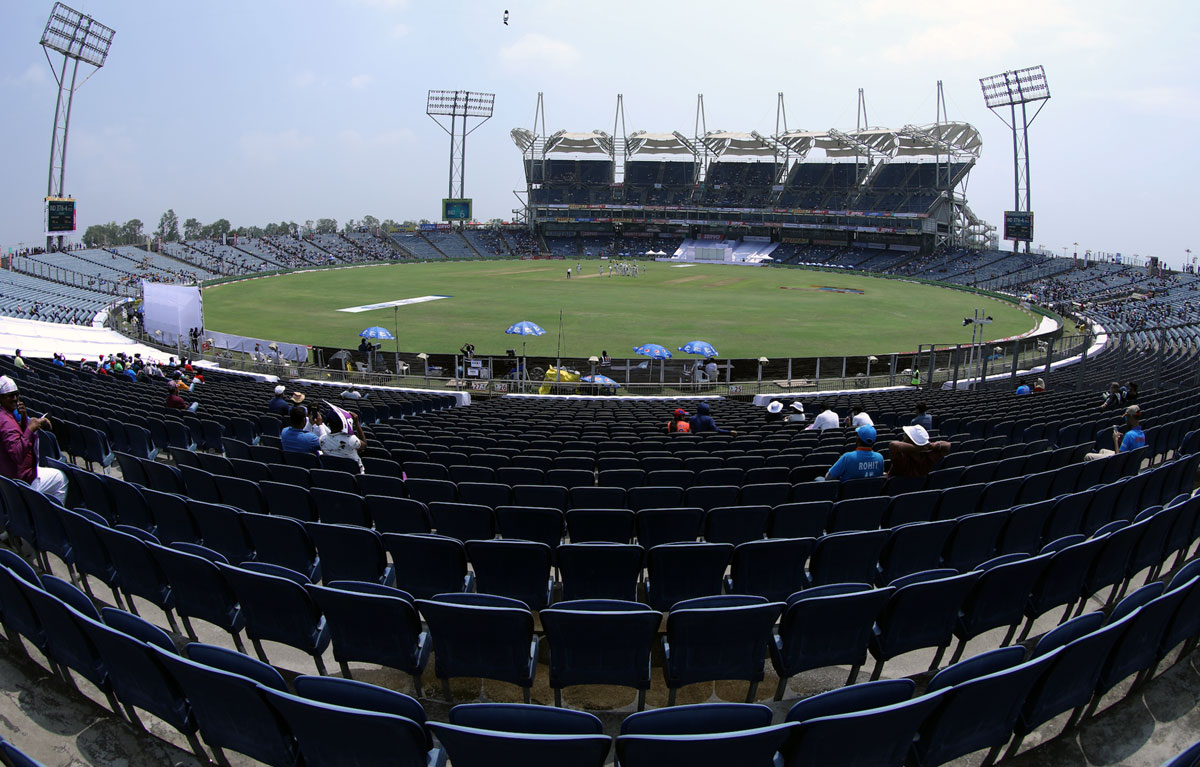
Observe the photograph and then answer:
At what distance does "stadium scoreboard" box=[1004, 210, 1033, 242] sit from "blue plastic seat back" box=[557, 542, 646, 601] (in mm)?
98312

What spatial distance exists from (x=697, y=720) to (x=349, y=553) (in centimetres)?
384

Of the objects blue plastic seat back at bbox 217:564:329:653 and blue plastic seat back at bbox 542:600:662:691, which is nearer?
blue plastic seat back at bbox 542:600:662:691

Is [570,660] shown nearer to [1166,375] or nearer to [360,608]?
[360,608]

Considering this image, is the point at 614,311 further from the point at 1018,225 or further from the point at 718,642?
the point at 1018,225

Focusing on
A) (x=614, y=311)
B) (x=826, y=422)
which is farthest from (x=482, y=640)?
(x=614, y=311)

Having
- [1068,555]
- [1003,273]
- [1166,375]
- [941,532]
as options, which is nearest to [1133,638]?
[1068,555]

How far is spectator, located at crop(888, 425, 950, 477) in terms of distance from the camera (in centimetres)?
855

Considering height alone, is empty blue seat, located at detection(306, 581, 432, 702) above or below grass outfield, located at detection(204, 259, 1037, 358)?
below

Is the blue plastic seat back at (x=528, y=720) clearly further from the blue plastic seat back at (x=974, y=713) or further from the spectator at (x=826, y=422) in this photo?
the spectator at (x=826, y=422)

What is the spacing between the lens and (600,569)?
575 centimetres

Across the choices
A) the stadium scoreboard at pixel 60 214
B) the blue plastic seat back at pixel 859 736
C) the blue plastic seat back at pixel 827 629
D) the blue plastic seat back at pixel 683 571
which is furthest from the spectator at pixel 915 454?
the stadium scoreboard at pixel 60 214

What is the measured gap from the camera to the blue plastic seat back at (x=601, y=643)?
430 cm

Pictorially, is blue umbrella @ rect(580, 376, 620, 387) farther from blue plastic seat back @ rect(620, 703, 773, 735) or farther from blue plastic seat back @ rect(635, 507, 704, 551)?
blue plastic seat back @ rect(620, 703, 773, 735)

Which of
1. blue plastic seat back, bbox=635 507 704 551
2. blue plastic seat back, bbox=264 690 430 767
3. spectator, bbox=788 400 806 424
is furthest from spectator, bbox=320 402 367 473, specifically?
spectator, bbox=788 400 806 424
